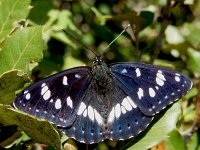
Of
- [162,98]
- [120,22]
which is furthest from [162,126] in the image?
[120,22]

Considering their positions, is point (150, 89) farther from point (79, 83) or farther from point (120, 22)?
point (120, 22)

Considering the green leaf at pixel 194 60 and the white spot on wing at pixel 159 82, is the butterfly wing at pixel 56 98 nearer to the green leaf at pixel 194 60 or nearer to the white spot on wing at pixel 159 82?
the white spot on wing at pixel 159 82

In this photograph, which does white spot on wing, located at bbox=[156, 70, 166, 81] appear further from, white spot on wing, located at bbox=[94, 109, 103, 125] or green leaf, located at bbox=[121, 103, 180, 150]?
white spot on wing, located at bbox=[94, 109, 103, 125]

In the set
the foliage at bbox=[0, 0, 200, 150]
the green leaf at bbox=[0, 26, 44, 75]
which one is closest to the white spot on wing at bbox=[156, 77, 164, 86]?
the foliage at bbox=[0, 0, 200, 150]

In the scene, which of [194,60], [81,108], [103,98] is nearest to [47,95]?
[81,108]

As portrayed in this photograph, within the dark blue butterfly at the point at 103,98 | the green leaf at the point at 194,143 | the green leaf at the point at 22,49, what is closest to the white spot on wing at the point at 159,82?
the dark blue butterfly at the point at 103,98

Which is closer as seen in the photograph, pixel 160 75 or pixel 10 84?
pixel 10 84

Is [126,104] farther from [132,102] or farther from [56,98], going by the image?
[56,98]
